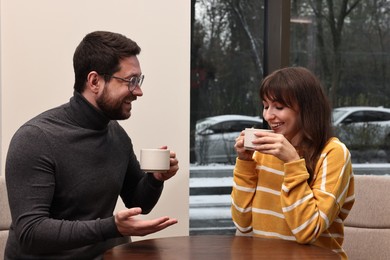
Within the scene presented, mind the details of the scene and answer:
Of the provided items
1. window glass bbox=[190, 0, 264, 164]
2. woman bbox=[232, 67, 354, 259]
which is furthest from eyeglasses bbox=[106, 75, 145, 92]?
window glass bbox=[190, 0, 264, 164]

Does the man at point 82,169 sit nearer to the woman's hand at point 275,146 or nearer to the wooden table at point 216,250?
the wooden table at point 216,250

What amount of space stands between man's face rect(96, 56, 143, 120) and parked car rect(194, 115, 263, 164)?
3.77 ft

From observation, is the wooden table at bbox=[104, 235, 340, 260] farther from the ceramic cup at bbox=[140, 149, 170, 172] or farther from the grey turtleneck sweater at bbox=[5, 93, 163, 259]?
the ceramic cup at bbox=[140, 149, 170, 172]

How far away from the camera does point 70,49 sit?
2.75m

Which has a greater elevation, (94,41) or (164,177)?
(94,41)

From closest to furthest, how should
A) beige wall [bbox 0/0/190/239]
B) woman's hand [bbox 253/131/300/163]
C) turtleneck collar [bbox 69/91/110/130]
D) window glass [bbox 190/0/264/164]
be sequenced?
1. woman's hand [bbox 253/131/300/163]
2. turtleneck collar [bbox 69/91/110/130]
3. beige wall [bbox 0/0/190/239]
4. window glass [bbox 190/0/264/164]

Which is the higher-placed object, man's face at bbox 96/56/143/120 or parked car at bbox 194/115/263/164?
man's face at bbox 96/56/143/120

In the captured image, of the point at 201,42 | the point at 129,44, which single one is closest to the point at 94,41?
the point at 129,44

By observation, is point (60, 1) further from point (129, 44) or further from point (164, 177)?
point (164, 177)

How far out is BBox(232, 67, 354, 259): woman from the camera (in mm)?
1958

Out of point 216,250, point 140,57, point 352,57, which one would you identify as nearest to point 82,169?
point 216,250

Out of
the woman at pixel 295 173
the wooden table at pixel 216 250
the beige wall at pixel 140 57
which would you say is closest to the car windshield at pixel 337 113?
the beige wall at pixel 140 57

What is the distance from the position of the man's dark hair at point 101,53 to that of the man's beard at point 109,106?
8 centimetres

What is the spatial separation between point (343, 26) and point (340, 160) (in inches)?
61.6
